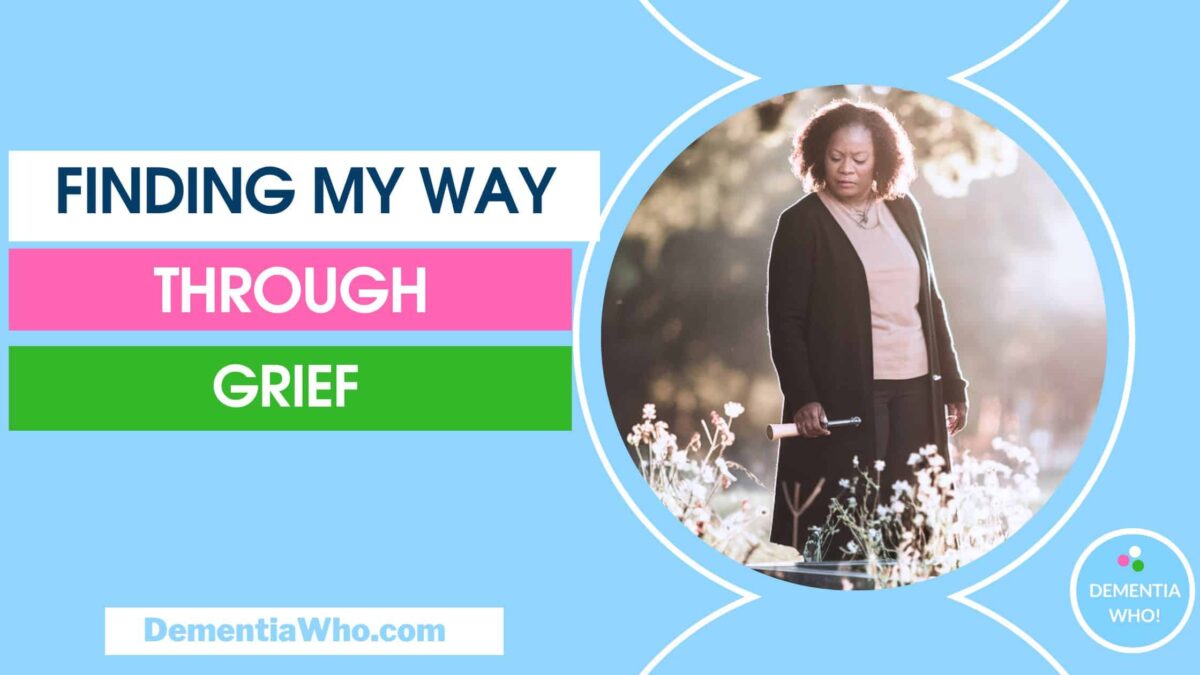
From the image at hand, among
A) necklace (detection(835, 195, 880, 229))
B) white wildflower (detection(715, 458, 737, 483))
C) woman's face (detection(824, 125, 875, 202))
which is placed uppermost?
woman's face (detection(824, 125, 875, 202))

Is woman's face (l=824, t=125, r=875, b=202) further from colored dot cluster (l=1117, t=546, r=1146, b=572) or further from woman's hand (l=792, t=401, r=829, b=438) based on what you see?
colored dot cluster (l=1117, t=546, r=1146, b=572)

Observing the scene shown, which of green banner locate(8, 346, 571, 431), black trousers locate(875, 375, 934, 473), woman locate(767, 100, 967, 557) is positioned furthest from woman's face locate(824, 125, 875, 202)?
green banner locate(8, 346, 571, 431)

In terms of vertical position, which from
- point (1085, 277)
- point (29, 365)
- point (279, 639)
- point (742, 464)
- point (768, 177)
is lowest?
point (279, 639)

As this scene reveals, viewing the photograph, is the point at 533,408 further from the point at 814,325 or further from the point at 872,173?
the point at 872,173

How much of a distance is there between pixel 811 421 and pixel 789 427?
0.06m

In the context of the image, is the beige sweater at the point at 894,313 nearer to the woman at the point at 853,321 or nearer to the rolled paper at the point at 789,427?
the woman at the point at 853,321

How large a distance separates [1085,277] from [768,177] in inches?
33.4

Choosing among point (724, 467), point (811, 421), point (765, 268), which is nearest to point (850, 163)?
point (765, 268)

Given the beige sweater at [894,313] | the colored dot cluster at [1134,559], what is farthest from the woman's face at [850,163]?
the colored dot cluster at [1134,559]

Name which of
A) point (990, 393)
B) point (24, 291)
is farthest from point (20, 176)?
point (990, 393)

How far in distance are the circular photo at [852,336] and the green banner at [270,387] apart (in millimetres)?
298

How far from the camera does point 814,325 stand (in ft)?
10.5

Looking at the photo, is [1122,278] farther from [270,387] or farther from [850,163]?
[270,387]

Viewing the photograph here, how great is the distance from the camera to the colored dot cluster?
A: 3225 millimetres
